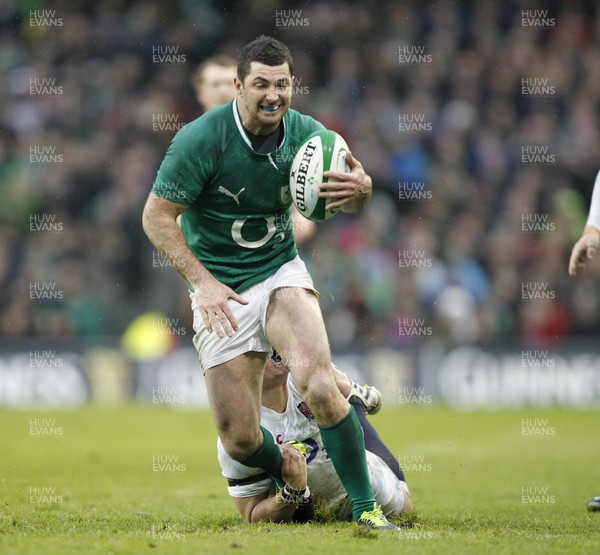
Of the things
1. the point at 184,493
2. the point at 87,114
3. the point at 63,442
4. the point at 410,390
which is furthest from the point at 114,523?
the point at 87,114

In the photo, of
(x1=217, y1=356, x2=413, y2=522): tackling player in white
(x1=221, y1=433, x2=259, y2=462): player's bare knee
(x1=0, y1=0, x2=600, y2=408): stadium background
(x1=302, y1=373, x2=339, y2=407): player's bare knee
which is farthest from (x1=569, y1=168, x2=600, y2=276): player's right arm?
(x1=0, y1=0, x2=600, y2=408): stadium background

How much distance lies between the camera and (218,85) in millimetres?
8781

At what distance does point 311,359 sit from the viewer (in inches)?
230

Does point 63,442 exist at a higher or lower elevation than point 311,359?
lower

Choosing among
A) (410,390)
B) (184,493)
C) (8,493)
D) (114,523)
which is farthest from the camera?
(410,390)

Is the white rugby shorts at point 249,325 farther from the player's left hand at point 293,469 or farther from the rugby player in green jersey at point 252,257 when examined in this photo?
the player's left hand at point 293,469

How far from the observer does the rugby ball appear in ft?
19.9

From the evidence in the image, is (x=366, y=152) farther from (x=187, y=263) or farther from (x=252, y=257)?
(x=187, y=263)

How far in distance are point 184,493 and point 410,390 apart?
741 cm

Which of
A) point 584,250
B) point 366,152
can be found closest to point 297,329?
point 584,250

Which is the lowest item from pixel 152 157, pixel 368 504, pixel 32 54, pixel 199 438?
pixel 199 438

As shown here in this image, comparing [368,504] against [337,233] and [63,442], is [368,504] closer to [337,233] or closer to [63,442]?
[63,442]

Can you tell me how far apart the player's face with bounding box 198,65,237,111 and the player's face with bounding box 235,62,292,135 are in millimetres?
2610

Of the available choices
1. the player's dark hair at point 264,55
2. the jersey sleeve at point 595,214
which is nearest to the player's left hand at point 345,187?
the player's dark hair at point 264,55
